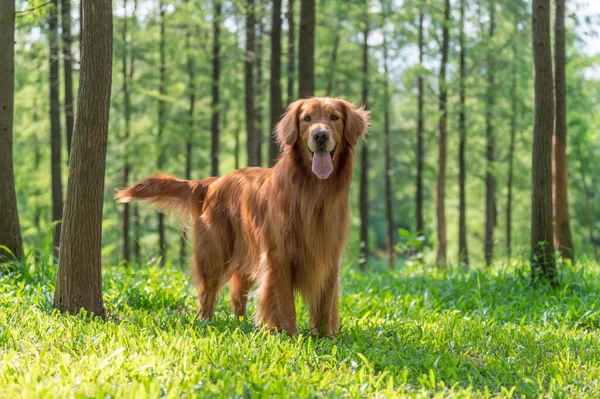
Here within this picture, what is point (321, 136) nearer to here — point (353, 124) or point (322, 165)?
point (322, 165)

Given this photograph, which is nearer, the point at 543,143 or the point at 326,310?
the point at 326,310

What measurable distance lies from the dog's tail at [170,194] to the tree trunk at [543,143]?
3740mm

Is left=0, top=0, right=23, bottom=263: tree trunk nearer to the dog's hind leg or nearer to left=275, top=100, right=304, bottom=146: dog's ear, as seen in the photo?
the dog's hind leg

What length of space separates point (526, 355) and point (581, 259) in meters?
4.90

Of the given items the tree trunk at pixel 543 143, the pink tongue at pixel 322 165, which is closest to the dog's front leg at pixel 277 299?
the pink tongue at pixel 322 165

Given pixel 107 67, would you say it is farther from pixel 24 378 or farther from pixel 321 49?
pixel 321 49

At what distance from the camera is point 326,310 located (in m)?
5.00

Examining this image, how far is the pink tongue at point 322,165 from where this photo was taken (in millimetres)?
4578

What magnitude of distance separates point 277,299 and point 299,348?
0.74 metres

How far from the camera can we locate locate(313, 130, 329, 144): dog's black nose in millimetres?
4508

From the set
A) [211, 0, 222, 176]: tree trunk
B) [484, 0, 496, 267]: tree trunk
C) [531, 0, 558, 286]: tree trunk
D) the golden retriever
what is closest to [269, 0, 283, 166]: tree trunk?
[531, 0, 558, 286]: tree trunk

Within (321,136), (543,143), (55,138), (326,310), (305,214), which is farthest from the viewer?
(55,138)

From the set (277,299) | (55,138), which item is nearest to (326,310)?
(277,299)

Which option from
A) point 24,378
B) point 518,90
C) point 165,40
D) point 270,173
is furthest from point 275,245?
point 518,90
